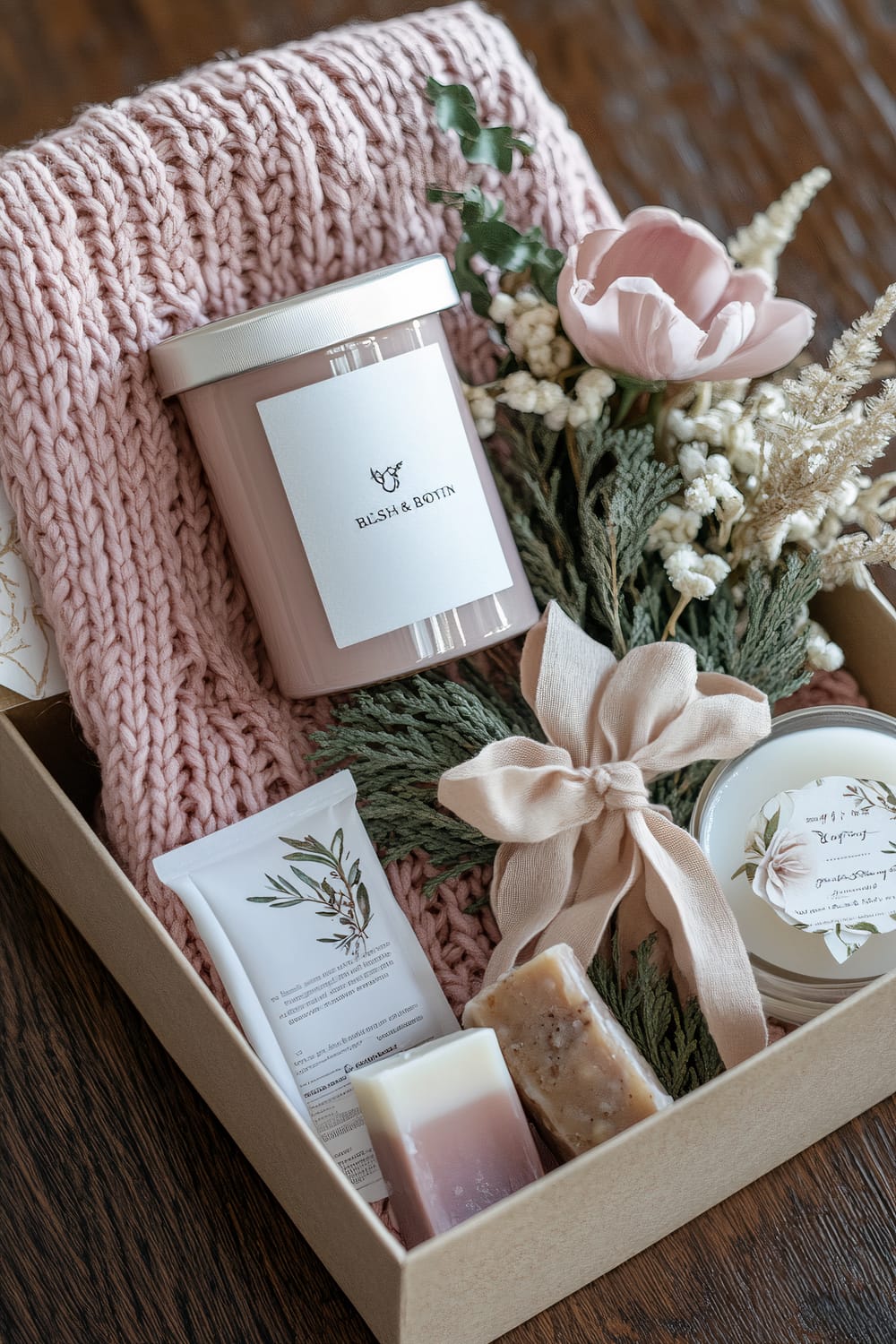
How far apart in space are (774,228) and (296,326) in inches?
12.8

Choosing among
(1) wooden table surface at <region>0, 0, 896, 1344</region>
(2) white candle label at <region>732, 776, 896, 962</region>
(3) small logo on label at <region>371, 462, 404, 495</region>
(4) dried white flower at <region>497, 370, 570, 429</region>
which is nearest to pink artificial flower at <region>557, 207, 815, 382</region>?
(4) dried white flower at <region>497, 370, 570, 429</region>

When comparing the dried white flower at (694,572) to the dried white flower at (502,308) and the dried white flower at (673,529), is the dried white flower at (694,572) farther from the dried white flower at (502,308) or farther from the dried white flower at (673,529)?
the dried white flower at (502,308)

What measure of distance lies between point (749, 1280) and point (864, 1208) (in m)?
0.07

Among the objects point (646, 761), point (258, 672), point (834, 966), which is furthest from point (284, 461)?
point (834, 966)

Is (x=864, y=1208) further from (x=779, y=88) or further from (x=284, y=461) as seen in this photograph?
(x=779, y=88)

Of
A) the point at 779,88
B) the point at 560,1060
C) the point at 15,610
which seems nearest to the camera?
the point at 560,1060

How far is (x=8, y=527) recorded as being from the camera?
2.13ft

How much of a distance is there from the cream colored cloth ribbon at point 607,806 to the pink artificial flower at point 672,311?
0.48 feet

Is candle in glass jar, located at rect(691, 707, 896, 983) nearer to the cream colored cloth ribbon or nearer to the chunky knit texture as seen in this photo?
the cream colored cloth ribbon

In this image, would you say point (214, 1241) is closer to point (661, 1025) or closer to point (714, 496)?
point (661, 1025)

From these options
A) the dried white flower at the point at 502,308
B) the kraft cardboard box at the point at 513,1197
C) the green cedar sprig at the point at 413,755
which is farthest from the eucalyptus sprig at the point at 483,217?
the kraft cardboard box at the point at 513,1197

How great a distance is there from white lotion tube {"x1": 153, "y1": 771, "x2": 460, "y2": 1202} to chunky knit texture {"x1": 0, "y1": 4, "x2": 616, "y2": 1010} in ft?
0.06

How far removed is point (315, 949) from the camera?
618 mm

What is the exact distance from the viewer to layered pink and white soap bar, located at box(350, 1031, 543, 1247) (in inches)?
20.3
